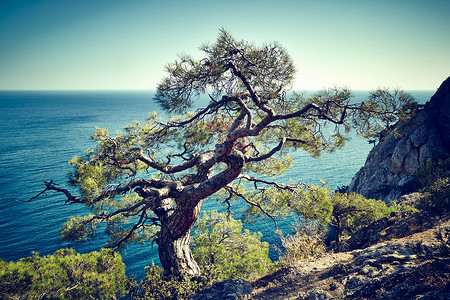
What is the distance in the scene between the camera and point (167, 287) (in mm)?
7867

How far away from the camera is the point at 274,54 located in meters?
7.50

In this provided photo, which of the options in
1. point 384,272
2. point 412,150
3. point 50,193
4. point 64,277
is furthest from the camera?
point 50,193

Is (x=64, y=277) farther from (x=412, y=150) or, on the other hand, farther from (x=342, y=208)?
(x=412, y=150)

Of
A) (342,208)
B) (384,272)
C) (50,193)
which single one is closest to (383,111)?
(384,272)

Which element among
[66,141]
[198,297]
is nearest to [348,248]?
[198,297]

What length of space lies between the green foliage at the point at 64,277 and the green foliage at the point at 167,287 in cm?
88

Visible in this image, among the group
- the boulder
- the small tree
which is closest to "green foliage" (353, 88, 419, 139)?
the small tree

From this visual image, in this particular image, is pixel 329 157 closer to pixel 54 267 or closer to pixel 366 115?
pixel 366 115

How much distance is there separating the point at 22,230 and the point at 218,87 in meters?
29.1

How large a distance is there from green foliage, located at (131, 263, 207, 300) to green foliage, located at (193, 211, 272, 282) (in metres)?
1.55

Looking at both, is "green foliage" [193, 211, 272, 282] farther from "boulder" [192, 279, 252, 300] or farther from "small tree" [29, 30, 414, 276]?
"small tree" [29, 30, 414, 276]

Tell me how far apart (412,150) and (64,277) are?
26349mm

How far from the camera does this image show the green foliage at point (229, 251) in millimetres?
11017

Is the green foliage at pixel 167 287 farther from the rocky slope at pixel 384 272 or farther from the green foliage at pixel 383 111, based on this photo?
the green foliage at pixel 383 111
